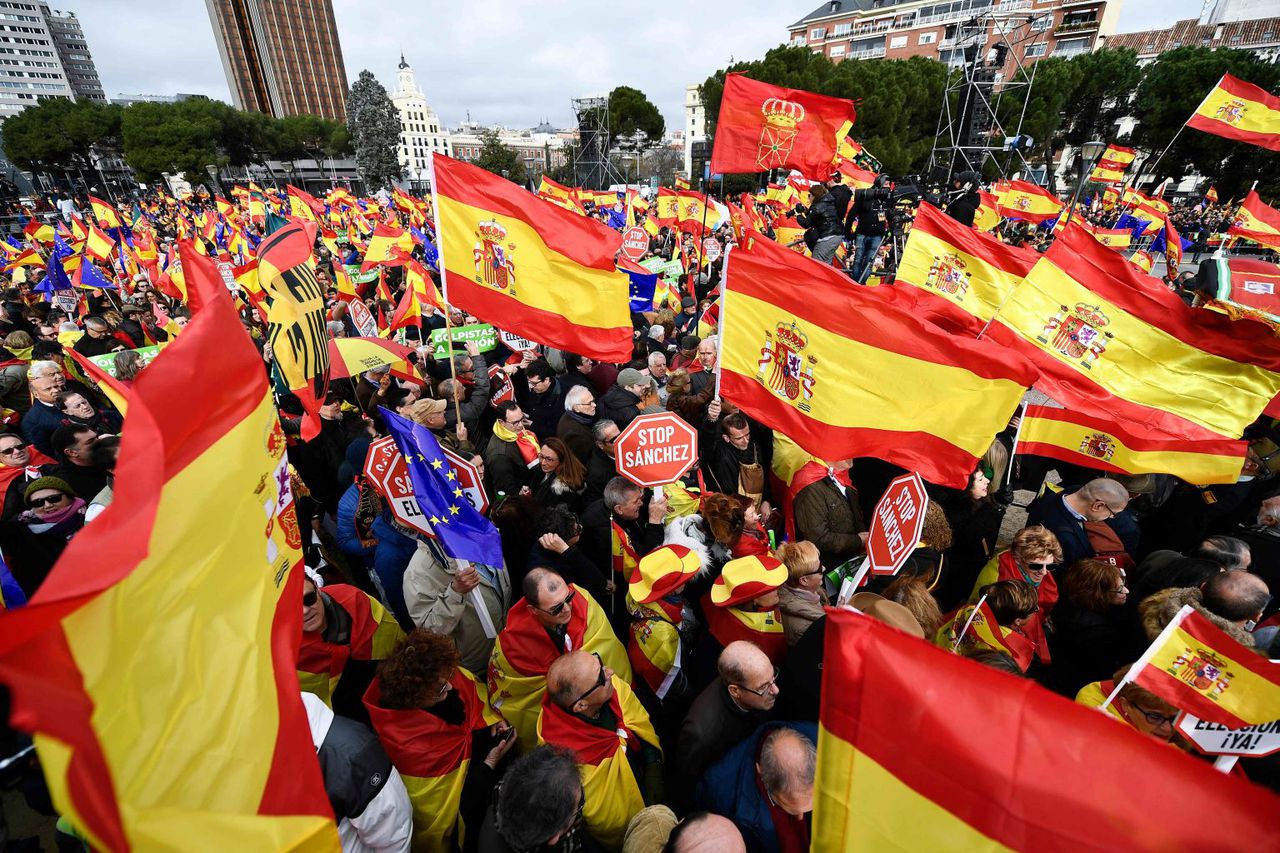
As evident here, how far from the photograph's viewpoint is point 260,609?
178 centimetres

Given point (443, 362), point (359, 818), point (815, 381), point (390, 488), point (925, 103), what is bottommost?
point (443, 362)

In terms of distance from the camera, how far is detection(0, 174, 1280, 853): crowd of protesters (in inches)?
96.7

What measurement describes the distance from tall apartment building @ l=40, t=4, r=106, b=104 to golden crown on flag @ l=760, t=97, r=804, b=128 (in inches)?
7807

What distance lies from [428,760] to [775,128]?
28.2ft

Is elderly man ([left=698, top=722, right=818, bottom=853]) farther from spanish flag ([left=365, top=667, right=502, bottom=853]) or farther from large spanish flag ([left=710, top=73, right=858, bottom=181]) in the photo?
large spanish flag ([left=710, top=73, right=858, bottom=181])

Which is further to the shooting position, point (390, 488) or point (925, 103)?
point (925, 103)

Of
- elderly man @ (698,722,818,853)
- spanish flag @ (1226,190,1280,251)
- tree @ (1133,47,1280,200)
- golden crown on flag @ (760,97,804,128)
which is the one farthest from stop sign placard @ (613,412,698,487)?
tree @ (1133,47,1280,200)

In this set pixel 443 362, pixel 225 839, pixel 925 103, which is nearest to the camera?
pixel 225 839

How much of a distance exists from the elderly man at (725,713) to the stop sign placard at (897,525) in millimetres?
933

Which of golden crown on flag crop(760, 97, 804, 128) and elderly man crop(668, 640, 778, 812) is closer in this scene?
elderly man crop(668, 640, 778, 812)

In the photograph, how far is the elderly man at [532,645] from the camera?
3.11m

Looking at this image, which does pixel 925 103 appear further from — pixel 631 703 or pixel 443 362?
pixel 631 703

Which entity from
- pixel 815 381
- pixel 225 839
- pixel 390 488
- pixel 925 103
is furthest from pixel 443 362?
pixel 925 103

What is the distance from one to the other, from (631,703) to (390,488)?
1876mm
